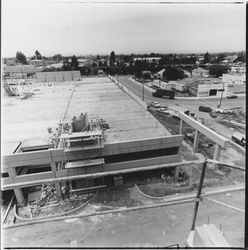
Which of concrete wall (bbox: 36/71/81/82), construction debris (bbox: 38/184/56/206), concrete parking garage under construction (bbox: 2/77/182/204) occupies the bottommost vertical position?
construction debris (bbox: 38/184/56/206)

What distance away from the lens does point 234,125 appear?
8984 millimetres

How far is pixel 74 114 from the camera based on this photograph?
21.9 feet

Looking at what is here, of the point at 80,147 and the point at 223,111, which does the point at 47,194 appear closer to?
the point at 80,147

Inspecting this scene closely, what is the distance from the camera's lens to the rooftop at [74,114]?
503cm

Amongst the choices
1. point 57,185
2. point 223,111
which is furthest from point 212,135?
point 223,111

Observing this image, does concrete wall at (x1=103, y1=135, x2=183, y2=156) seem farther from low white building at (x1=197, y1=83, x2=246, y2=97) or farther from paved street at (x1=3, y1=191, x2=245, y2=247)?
low white building at (x1=197, y1=83, x2=246, y2=97)

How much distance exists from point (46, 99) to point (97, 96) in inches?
91.9

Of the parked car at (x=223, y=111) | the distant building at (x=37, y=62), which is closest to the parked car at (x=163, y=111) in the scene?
the parked car at (x=223, y=111)

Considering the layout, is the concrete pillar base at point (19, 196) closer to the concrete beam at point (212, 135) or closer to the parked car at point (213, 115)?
the concrete beam at point (212, 135)

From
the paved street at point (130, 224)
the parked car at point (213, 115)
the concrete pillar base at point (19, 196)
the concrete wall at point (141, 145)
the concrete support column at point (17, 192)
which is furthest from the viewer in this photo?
the parked car at point (213, 115)

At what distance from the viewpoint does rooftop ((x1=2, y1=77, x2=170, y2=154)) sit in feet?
16.5

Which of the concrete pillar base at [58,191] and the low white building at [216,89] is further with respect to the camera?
the low white building at [216,89]

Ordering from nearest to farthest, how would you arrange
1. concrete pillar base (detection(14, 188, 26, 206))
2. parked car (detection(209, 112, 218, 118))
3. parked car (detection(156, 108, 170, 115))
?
concrete pillar base (detection(14, 188, 26, 206)), parked car (detection(209, 112, 218, 118)), parked car (detection(156, 108, 170, 115))

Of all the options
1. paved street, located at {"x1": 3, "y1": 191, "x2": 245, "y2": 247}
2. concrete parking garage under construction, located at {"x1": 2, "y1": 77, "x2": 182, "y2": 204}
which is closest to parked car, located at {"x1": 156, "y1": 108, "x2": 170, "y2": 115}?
concrete parking garage under construction, located at {"x1": 2, "y1": 77, "x2": 182, "y2": 204}
